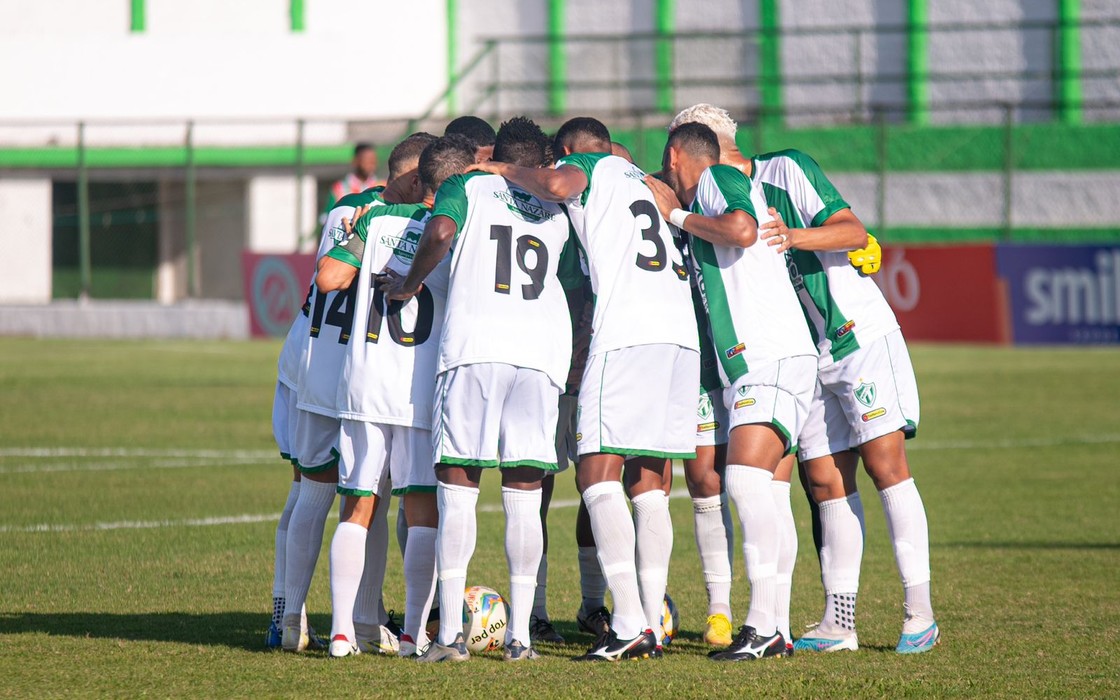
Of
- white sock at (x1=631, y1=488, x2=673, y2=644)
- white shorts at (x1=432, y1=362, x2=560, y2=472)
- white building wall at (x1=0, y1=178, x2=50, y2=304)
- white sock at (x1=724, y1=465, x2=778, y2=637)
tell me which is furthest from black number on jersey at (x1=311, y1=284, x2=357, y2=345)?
white building wall at (x1=0, y1=178, x2=50, y2=304)

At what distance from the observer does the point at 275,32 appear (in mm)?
37875

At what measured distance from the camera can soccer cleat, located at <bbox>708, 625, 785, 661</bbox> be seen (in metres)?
6.08

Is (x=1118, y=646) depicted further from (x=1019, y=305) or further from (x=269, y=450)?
(x=1019, y=305)

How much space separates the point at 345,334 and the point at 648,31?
3075 cm

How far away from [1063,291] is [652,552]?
62.7 ft

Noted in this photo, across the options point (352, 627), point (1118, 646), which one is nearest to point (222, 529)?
A: point (352, 627)

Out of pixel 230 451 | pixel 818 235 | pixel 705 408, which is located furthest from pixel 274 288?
pixel 818 235

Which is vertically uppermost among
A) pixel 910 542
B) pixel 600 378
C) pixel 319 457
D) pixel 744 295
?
pixel 744 295

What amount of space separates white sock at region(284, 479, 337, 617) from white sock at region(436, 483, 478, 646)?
Result: 2.04 feet

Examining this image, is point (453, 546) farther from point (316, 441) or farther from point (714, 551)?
point (714, 551)

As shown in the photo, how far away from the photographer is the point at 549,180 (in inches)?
239

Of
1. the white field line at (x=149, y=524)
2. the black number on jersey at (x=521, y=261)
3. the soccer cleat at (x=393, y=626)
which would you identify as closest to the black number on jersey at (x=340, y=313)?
the black number on jersey at (x=521, y=261)

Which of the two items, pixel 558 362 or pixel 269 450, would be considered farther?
pixel 269 450

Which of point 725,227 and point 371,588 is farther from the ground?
point 725,227
